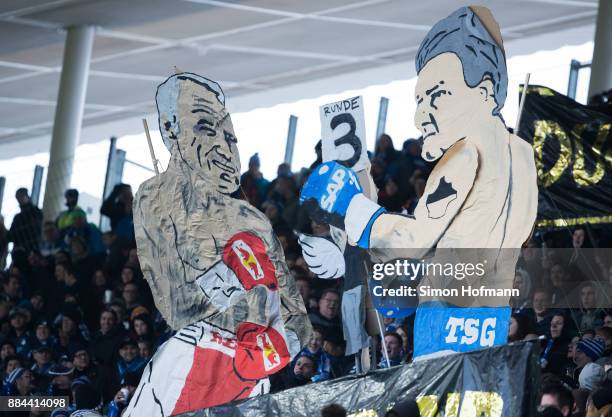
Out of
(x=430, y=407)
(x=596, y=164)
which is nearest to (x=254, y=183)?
(x=596, y=164)

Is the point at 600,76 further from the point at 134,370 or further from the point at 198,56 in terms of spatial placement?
the point at 198,56

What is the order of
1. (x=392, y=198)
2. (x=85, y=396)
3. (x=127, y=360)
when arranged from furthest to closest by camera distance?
(x=392, y=198) → (x=127, y=360) → (x=85, y=396)

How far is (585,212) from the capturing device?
404 inches

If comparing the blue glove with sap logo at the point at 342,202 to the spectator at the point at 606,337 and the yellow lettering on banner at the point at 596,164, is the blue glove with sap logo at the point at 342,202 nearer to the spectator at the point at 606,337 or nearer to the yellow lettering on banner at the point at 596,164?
the spectator at the point at 606,337

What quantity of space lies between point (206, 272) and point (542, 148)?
3.36m

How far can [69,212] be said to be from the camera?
1509cm

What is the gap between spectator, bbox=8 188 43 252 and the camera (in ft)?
51.8

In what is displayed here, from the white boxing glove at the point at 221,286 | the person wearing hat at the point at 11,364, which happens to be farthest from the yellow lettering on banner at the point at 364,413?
the person wearing hat at the point at 11,364

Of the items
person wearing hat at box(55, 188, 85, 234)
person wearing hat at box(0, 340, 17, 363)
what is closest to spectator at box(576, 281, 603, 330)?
person wearing hat at box(0, 340, 17, 363)

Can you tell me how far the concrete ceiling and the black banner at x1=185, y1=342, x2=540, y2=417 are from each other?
404 inches

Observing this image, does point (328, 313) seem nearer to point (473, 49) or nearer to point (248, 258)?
point (248, 258)

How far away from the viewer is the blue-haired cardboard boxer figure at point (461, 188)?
22.9 ft

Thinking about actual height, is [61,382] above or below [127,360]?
below

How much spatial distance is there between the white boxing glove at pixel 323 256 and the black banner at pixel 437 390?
0.97 metres
